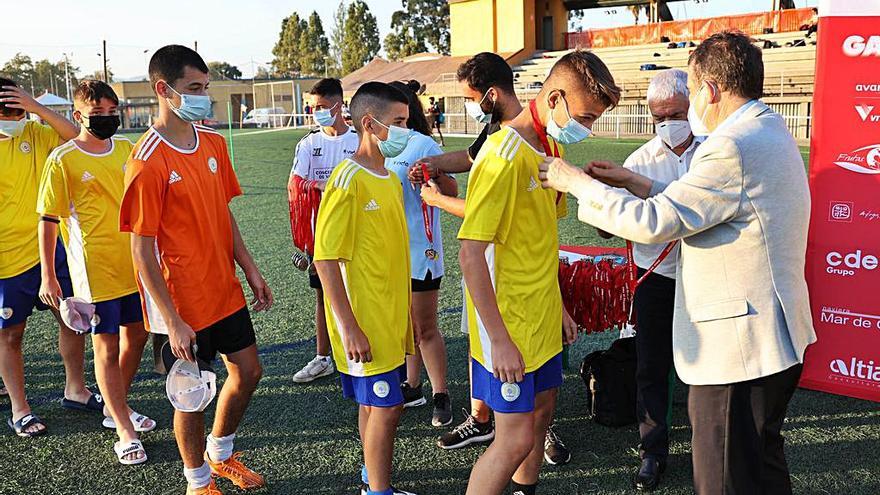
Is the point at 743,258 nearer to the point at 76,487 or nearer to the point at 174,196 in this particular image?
the point at 174,196

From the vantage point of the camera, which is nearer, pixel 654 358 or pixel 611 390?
pixel 654 358

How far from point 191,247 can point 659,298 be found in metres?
2.30

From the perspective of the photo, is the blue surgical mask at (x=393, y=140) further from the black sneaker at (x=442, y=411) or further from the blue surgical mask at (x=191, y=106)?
the black sneaker at (x=442, y=411)

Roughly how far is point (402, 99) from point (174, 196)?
109cm

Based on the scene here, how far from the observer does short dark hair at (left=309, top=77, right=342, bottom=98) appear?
4.99 metres

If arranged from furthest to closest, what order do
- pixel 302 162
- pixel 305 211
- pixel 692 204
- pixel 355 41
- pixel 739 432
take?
pixel 355 41 < pixel 302 162 < pixel 305 211 < pixel 739 432 < pixel 692 204

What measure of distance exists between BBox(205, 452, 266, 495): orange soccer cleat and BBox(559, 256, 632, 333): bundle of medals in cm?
208

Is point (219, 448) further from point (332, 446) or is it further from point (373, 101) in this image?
point (373, 101)

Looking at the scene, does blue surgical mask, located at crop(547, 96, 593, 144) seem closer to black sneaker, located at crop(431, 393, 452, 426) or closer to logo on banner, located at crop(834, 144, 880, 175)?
black sneaker, located at crop(431, 393, 452, 426)

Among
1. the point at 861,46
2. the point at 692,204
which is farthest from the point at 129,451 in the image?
the point at 861,46

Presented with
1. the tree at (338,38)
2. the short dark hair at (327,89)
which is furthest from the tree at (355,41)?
the short dark hair at (327,89)

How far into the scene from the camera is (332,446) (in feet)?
13.2

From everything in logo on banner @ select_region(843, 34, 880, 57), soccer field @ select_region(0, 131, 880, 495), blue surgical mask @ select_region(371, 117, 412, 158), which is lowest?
soccer field @ select_region(0, 131, 880, 495)

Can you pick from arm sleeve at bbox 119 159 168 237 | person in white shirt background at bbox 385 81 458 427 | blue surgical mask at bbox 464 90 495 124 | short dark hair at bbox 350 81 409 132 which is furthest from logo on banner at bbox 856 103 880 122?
arm sleeve at bbox 119 159 168 237
